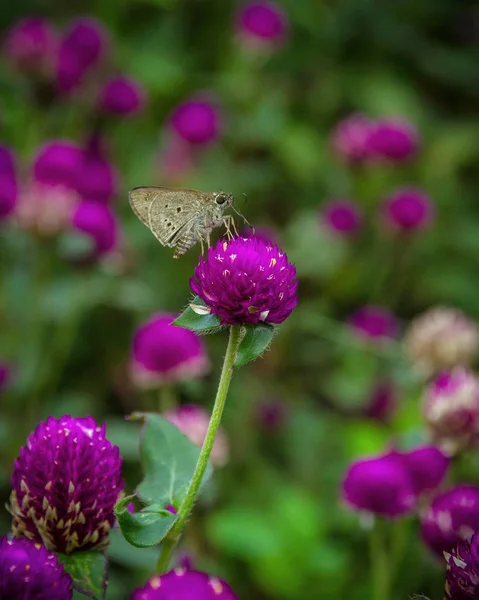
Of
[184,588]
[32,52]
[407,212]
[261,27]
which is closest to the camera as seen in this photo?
[184,588]

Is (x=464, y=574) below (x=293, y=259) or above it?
above

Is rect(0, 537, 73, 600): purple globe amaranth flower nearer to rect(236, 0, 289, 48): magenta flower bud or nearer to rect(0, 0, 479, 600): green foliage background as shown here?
rect(0, 0, 479, 600): green foliage background

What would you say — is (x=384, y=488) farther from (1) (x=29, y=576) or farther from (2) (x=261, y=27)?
(2) (x=261, y=27)

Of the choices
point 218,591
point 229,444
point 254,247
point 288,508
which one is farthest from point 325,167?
point 218,591

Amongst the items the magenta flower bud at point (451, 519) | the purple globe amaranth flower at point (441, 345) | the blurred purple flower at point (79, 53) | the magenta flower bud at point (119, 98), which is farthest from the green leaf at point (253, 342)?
the magenta flower bud at point (119, 98)

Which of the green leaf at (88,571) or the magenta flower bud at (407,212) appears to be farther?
the magenta flower bud at (407,212)

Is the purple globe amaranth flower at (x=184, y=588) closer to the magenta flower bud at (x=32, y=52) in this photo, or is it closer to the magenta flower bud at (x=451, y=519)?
the magenta flower bud at (x=451, y=519)

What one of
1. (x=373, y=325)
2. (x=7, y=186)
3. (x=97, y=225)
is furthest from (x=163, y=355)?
(x=373, y=325)
